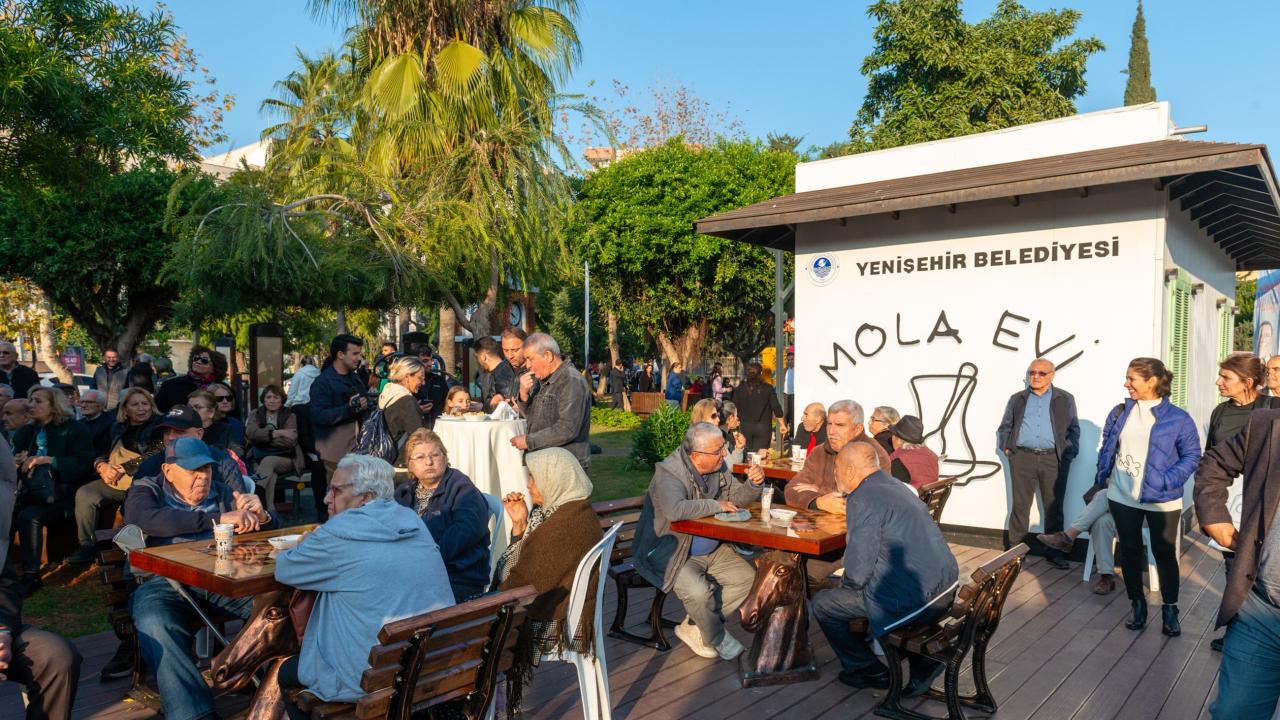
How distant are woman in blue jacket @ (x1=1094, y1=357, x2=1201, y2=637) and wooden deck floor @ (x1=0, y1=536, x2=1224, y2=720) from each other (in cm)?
33

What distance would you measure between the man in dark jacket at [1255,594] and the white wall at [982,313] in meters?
4.88

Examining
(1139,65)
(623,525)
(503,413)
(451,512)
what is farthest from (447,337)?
(1139,65)

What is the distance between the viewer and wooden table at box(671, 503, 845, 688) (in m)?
4.54

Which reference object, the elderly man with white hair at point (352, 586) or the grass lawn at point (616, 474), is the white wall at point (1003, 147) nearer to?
the grass lawn at point (616, 474)

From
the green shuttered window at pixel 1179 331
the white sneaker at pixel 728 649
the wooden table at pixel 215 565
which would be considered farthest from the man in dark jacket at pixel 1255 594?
the green shuttered window at pixel 1179 331

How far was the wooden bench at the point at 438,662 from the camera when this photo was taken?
9.27ft

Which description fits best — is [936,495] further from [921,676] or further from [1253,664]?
[1253,664]

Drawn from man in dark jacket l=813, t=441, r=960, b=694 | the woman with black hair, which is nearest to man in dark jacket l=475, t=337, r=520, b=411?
the woman with black hair

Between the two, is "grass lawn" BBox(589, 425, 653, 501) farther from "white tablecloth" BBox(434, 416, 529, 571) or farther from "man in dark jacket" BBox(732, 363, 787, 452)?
→ "white tablecloth" BBox(434, 416, 529, 571)

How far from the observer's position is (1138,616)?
5.64 m

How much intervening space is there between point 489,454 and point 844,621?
3.14m

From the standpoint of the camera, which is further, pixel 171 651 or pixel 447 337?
pixel 447 337

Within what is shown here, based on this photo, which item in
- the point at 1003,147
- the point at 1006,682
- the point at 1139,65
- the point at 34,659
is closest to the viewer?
the point at 34,659

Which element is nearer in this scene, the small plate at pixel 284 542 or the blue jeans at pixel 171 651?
the blue jeans at pixel 171 651
